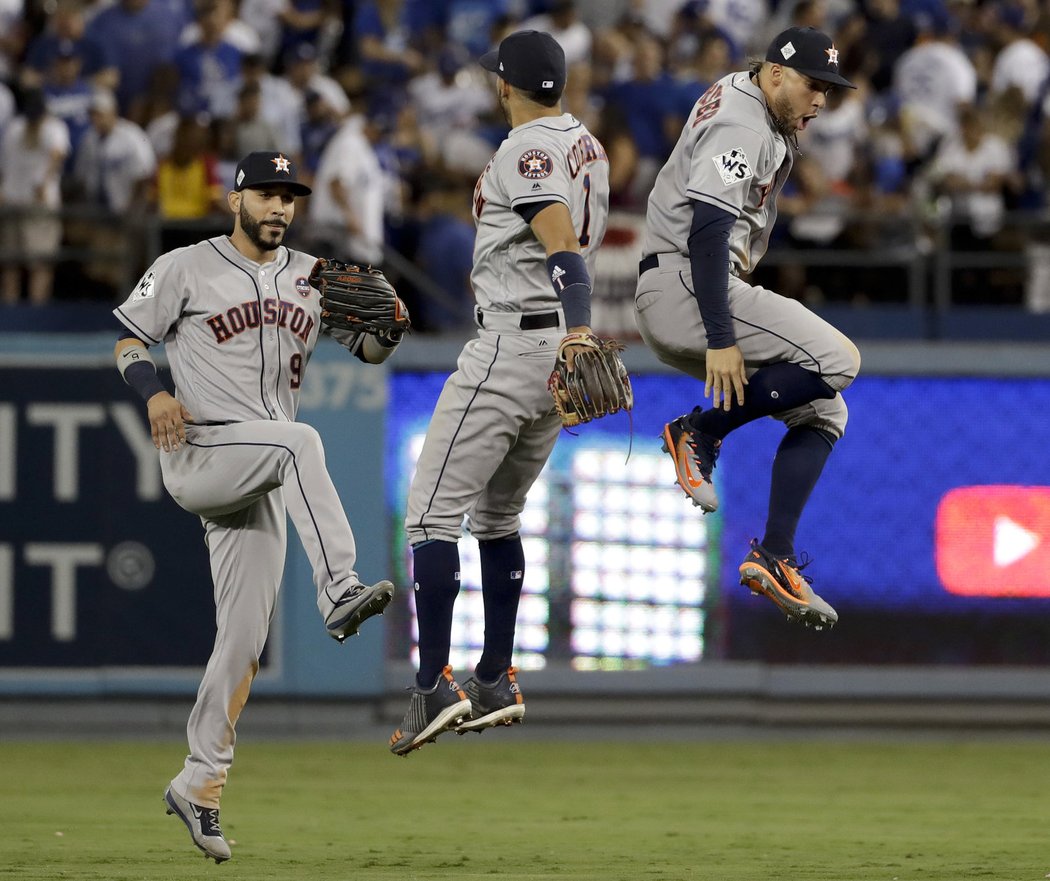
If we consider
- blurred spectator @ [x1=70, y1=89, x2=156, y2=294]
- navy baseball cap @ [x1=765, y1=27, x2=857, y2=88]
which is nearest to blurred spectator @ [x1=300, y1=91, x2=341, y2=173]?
blurred spectator @ [x1=70, y1=89, x2=156, y2=294]

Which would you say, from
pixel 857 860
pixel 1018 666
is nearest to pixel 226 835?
pixel 857 860

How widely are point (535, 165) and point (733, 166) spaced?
0.71 meters

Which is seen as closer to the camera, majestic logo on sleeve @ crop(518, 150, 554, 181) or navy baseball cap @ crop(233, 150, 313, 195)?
majestic logo on sleeve @ crop(518, 150, 554, 181)

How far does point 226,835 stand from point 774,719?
4.51 meters

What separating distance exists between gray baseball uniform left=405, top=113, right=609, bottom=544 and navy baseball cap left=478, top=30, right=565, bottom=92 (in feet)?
0.49

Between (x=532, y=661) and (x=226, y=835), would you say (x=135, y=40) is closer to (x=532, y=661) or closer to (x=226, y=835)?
(x=532, y=661)

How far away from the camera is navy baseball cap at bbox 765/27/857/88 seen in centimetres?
692

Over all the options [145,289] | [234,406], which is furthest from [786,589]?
[145,289]

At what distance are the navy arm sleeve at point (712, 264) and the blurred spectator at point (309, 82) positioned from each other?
7432 mm

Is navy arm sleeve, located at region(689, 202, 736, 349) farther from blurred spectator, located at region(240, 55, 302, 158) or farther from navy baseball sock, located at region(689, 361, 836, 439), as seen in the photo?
blurred spectator, located at region(240, 55, 302, 158)

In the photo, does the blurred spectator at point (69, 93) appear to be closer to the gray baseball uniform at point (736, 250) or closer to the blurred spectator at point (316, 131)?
the blurred spectator at point (316, 131)

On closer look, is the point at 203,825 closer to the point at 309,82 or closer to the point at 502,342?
the point at 502,342

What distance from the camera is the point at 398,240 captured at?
13.3m

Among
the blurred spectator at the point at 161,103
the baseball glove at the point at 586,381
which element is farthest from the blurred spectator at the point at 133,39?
the baseball glove at the point at 586,381
